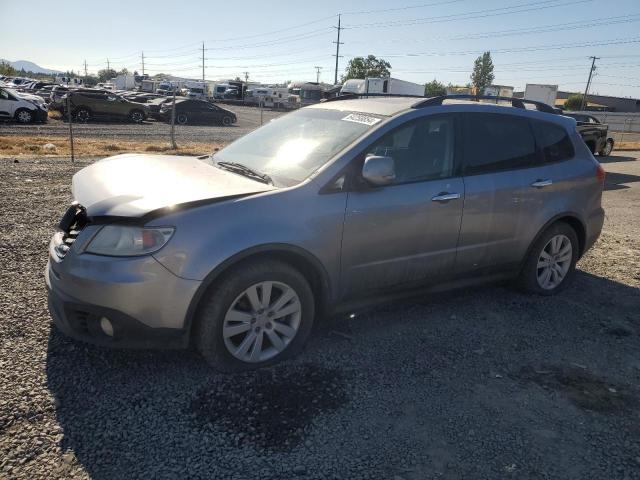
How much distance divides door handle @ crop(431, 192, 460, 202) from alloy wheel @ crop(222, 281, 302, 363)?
4.36 feet

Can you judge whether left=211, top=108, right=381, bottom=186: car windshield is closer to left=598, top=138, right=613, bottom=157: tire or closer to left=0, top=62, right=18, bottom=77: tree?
left=598, top=138, right=613, bottom=157: tire

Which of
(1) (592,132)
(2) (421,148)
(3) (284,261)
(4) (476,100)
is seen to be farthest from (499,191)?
(1) (592,132)

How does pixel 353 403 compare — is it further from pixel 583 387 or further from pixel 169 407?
pixel 583 387

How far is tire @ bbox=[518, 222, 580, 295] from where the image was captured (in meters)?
4.79

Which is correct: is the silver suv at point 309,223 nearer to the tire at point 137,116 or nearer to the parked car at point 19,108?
the parked car at point 19,108

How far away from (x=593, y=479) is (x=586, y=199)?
317 centimetres

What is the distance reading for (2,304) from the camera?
3.94 meters

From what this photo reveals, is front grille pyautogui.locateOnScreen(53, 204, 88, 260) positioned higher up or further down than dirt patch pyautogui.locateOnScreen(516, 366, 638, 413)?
higher up

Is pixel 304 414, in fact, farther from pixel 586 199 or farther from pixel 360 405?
pixel 586 199

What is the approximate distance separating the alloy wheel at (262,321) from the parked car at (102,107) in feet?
83.4

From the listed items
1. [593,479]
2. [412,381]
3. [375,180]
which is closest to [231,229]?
[375,180]

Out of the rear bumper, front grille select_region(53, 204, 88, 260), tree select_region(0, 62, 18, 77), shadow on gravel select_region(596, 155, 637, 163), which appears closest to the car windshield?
front grille select_region(53, 204, 88, 260)

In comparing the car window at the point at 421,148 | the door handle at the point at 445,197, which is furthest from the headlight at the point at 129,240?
the door handle at the point at 445,197

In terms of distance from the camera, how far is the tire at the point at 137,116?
27.3 m
